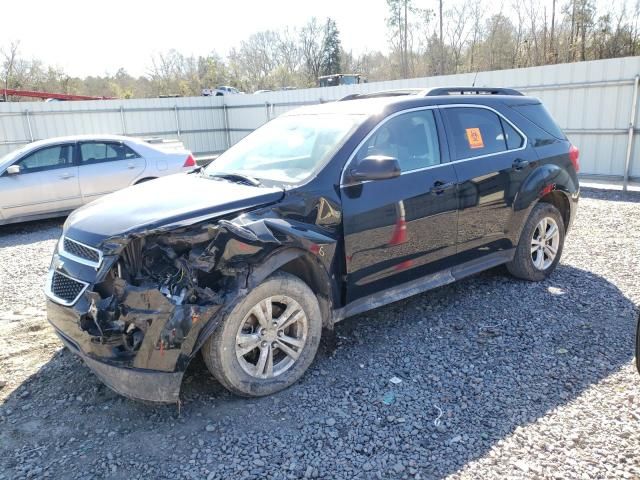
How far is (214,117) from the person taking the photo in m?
18.9

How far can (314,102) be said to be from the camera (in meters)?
15.2

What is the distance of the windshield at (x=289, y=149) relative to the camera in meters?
3.76

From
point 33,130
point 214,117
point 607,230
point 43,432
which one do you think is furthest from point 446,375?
point 214,117

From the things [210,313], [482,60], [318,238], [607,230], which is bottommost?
[607,230]

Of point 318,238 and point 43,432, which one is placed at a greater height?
point 318,238

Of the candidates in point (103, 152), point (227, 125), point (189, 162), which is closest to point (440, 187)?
point (189, 162)

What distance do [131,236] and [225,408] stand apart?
125cm

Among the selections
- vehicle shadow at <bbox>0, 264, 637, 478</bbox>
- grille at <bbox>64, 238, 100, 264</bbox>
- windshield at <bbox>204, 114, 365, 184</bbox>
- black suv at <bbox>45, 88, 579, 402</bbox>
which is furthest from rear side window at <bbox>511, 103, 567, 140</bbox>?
grille at <bbox>64, 238, 100, 264</bbox>

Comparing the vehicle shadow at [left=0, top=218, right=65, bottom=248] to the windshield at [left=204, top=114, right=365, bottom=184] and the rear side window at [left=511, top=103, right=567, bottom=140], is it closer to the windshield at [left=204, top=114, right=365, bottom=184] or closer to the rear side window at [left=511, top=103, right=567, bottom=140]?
the windshield at [left=204, top=114, right=365, bottom=184]

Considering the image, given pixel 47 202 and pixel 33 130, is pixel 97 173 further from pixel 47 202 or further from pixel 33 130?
pixel 33 130

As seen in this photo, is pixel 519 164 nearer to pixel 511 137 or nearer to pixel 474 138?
pixel 511 137

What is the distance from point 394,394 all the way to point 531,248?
104 inches

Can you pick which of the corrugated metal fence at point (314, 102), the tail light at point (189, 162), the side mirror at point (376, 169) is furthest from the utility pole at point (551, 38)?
the side mirror at point (376, 169)

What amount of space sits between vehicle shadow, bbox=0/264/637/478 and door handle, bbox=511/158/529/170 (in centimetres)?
134
